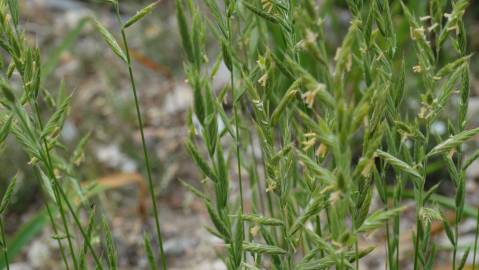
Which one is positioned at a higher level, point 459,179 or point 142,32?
point 142,32

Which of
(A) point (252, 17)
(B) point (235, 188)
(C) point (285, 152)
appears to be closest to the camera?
(C) point (285, 152)

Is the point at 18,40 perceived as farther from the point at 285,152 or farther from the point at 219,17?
the point at 285,152

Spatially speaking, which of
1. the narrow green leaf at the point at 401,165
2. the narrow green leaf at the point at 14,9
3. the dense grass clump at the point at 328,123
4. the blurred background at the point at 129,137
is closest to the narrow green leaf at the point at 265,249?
the dense grass clump at the point at 328,123

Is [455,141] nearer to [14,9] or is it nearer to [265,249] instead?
[265,249]

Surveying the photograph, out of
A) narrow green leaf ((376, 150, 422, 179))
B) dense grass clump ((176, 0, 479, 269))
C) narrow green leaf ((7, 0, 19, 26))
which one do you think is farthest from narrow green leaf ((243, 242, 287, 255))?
narrow green leaf ((7, 0, 19, 26))

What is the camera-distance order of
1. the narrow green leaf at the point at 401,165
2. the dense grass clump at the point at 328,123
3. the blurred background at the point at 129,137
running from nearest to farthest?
the dense grass clump at the point at 328,123
the narrow green leaf at the point at 401,165
the blurred background at the point at 129,137

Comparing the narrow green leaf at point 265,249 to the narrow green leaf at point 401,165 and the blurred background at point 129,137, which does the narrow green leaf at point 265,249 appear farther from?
the blurred background at point 129,137

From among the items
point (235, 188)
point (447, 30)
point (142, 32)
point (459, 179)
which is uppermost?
point (142, 32)

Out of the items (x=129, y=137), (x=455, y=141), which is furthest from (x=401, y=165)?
(x=129, y=137)

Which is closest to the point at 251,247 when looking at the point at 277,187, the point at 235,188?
the point at 277,187
